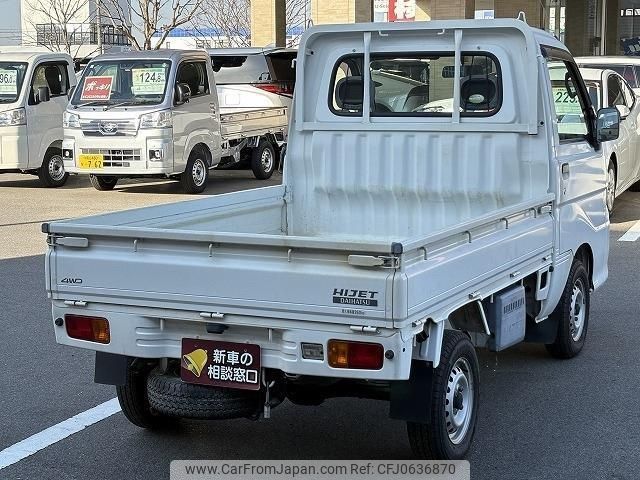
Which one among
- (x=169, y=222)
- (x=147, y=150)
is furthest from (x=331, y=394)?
(x=147, y=150)

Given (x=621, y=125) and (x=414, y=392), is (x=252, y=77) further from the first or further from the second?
(x=414, y=392)

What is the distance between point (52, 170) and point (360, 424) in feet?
39.6

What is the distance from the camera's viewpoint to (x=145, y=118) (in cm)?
1477

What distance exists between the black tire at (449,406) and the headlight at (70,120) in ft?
36.6

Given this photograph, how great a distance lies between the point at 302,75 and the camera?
6555 millimetres

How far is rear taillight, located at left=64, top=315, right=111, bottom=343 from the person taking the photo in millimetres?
4703

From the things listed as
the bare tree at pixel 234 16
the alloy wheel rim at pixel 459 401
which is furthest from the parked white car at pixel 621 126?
the bare tree at pixel 234 16

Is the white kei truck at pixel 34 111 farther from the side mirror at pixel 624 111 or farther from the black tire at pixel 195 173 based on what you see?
the side mirror at pixel 624 111

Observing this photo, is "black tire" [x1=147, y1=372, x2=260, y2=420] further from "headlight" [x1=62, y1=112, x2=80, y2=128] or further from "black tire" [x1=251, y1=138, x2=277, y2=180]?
"black tire" [x1=251, y1=138, x2=277, y2=180]

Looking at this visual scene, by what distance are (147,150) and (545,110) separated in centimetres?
960

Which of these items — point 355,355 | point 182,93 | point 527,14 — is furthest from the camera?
point 527,14

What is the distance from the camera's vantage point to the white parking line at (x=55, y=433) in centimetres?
517

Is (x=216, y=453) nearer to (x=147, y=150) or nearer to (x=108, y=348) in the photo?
(x=108, y=348)

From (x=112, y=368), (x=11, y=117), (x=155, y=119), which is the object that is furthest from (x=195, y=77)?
(x=112, y=368)
